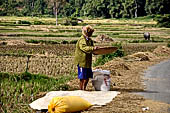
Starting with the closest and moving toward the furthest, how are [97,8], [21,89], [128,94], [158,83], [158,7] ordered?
1. [128,94]
2. [21,89]
3. [158,83]
4. [158,7]
5. [97,8]

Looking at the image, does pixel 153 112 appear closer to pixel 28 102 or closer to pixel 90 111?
pixel 90 111

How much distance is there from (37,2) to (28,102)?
109 m

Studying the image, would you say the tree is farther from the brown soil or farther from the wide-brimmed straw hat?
the wide-brimmed straw hat

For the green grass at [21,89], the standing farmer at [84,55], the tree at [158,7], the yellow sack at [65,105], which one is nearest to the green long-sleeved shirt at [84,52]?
the standing farmer at [84,55]

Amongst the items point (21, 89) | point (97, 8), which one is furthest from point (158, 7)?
point (21, 89)

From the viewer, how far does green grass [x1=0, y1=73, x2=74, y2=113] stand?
26.0 feet

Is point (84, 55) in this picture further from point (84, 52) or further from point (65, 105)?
point (65, 105)

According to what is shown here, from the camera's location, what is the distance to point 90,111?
7.77 meters

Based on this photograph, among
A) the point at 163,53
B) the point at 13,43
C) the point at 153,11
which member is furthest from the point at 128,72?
the point at 153,11

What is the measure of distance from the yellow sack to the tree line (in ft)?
228

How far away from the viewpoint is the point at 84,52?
9.59 m

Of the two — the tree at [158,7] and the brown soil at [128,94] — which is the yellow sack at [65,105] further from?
the tree at [158,7]

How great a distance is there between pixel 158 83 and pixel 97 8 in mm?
84795

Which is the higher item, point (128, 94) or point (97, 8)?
point (128, 94)
